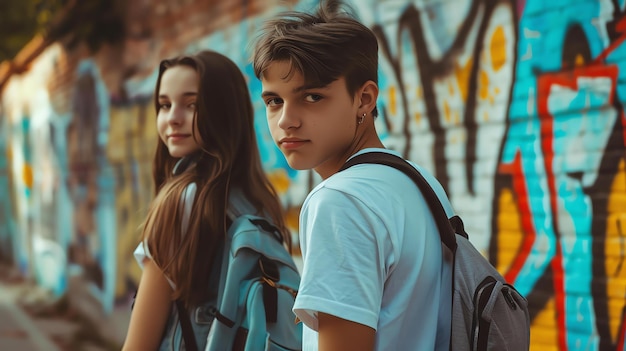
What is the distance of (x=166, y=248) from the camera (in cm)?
233

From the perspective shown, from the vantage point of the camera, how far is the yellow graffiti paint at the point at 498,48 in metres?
3.41

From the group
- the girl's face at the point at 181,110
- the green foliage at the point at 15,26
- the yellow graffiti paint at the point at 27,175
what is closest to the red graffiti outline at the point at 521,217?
the girl's face at the point at 181,110

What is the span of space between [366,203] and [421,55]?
2702mm

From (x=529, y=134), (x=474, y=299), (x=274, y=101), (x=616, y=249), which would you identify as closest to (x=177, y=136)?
(x=274, y=101)

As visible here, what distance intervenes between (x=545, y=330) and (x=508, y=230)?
483mm

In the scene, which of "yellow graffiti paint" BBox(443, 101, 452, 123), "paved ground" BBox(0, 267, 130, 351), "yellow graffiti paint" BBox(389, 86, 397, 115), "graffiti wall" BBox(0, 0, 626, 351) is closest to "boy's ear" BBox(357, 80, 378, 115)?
"graffiti wall" BBox(0, 0, 626, 351)

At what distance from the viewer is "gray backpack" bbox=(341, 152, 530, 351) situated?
141cm

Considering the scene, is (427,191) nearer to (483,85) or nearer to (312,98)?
(312,98)

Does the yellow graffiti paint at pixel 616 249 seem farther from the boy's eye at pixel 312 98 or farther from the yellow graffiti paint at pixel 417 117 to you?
the boy's eye at pixel 312 98

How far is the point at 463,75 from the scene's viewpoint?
3.64m

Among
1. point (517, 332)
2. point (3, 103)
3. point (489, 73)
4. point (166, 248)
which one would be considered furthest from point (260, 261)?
point (3, 103)

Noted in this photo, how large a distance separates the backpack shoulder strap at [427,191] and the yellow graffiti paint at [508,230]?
196 centimetres

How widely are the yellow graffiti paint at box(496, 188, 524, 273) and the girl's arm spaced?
1.70m

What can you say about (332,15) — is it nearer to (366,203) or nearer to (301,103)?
(301,103)
